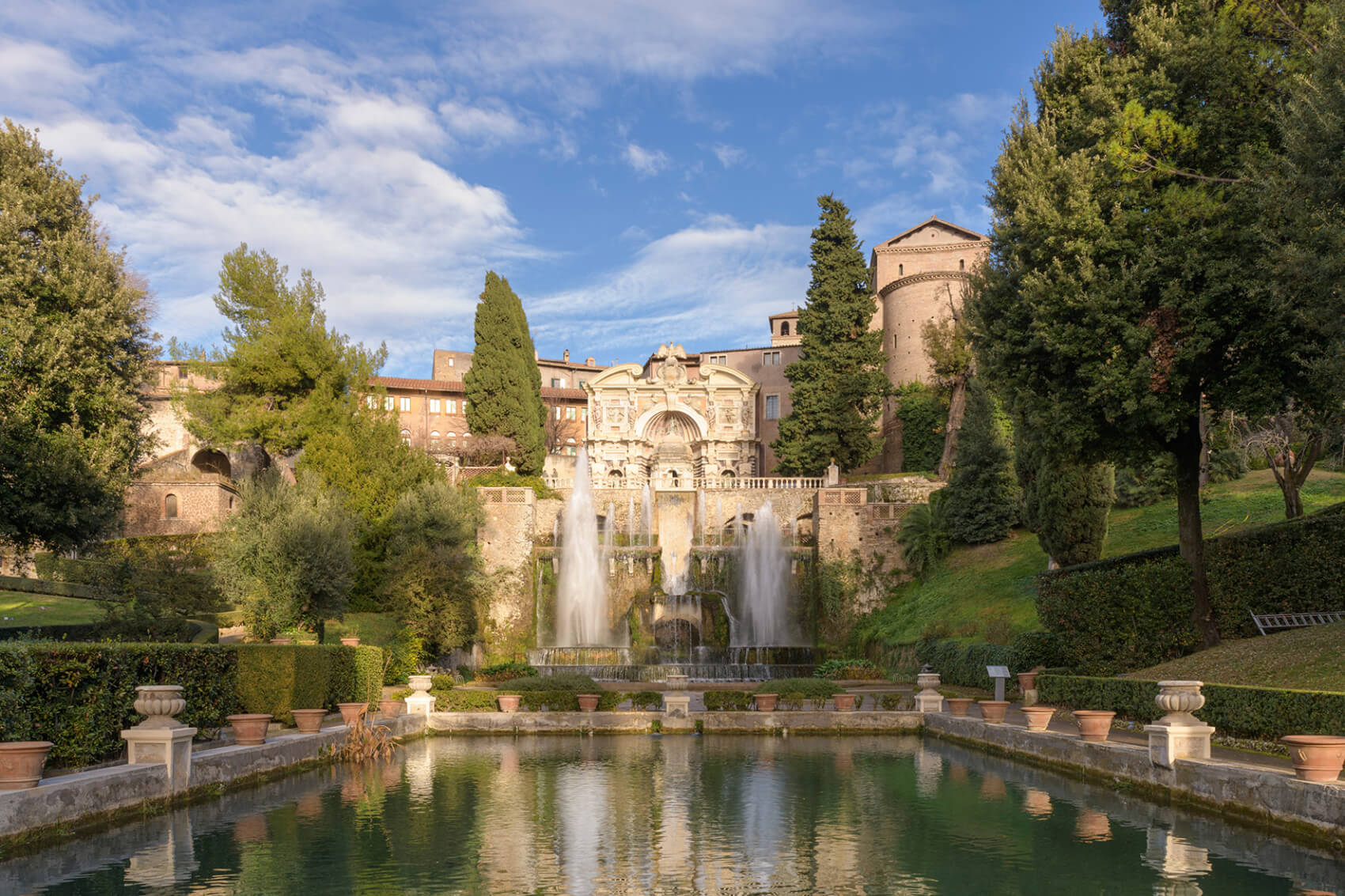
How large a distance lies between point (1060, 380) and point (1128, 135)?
479cm

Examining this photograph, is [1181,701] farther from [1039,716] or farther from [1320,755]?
[1039,716]

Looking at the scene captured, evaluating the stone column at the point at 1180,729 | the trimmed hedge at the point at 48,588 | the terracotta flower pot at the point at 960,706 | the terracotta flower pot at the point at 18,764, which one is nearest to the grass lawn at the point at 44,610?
the trimmed hedge at the point at 48,588

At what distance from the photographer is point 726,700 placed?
67.3ft

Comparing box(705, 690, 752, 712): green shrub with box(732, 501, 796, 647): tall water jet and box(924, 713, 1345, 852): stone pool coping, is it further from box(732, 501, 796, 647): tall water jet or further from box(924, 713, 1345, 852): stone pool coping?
box(732, 501, 796, 647): tall water jet

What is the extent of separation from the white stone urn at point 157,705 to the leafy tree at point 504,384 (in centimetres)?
3660

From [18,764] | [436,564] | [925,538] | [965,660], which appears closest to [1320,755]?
[18,764]

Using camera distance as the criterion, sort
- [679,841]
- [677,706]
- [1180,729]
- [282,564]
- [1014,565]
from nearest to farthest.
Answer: [679,841]
[1180,729]
[677,706]
[282,564]
[1014,565]

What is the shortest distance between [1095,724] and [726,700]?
8635 mm

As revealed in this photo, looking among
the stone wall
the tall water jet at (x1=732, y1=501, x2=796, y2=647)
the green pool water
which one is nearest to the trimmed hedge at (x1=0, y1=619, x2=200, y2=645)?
the green pool water

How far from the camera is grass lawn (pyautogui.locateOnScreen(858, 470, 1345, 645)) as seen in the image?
1103 inches

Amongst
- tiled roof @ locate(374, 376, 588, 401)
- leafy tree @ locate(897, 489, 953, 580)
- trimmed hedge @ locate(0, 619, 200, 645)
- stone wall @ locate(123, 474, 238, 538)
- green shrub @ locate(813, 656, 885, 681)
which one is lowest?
green shrub @ locate(813, 656, 885, 681)

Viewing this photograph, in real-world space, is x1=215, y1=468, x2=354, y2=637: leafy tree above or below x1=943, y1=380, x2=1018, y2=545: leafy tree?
below

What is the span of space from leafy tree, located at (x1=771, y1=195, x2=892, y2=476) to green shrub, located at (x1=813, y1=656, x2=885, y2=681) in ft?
65.3

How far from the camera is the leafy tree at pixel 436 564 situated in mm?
29062
